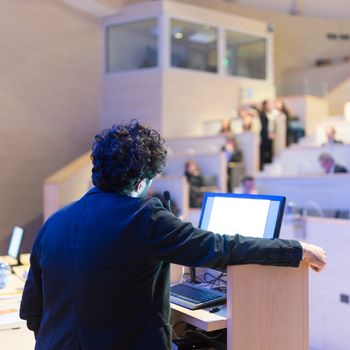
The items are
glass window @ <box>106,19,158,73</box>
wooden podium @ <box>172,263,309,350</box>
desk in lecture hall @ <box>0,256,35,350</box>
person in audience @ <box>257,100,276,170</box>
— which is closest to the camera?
wooden podium @ <box>172,263,309,350</box>

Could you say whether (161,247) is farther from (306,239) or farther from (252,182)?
(252,182)

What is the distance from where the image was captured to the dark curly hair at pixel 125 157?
1.47m

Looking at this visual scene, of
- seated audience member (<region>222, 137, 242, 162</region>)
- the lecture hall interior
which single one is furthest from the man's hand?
seated audience member (<region>222, 137, 242, 162</region>)

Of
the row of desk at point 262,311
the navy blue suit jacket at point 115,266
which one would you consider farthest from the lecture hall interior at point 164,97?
the navy blue suit jacket at point 115,266

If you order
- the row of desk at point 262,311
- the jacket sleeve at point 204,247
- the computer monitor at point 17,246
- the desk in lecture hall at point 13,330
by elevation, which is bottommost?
the desk in lecture hall at point 13,330

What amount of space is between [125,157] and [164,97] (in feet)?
25.0

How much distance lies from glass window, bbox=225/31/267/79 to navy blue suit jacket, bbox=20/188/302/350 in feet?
28.8

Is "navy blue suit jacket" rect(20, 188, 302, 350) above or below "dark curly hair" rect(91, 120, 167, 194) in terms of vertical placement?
below

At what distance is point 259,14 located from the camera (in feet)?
35.6

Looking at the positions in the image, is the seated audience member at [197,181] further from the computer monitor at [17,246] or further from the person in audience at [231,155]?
the computer monitor at [17,246]

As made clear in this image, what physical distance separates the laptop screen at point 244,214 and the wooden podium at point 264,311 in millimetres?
167

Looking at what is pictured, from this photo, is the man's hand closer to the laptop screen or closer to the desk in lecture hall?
the laptop screen

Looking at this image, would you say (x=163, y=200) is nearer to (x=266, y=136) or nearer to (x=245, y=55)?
(x=266, y=136)

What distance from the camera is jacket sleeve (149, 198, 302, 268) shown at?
142 centimetres
